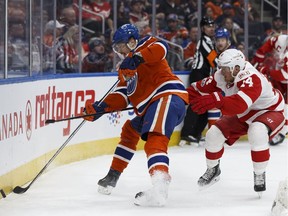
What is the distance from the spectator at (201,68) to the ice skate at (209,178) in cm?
313

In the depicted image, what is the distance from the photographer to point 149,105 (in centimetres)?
585

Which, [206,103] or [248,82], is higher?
[248,82]

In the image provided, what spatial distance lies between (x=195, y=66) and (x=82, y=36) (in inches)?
53.2

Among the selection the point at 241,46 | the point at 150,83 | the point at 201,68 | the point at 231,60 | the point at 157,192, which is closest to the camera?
the point at 157,192

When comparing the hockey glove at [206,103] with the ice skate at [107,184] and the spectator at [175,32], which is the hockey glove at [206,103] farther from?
the spectator at [175,32]

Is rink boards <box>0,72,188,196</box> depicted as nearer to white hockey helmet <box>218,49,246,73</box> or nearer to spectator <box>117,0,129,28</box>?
spectator <box>117,0,129,28</box>

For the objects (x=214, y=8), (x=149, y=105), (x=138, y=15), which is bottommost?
(x=149, y=105)

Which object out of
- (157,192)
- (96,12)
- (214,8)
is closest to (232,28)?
(214,8)

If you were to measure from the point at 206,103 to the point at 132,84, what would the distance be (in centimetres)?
51

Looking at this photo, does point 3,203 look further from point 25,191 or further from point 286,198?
point 286,198

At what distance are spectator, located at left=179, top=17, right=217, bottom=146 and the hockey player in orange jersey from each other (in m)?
3.29

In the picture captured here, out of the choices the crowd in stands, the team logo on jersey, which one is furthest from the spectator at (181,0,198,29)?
the team logo on jersey

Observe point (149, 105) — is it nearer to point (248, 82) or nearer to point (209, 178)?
point (248, 82)

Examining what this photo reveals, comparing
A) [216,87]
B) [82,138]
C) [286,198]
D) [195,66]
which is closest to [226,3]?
[195,66]
